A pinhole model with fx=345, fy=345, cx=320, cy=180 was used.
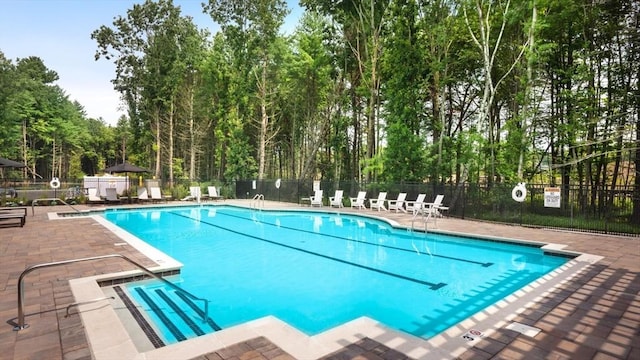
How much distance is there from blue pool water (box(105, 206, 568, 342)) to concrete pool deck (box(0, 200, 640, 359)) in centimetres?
96

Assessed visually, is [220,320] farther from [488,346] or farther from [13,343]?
[488,346]

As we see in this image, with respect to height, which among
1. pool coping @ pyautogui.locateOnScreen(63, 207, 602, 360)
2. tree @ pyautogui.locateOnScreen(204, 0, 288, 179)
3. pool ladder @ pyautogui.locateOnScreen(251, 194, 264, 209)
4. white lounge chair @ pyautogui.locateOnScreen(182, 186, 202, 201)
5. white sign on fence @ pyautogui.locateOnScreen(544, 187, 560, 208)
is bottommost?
pool coping @ pyautogui.locateOnScreen(63, 207, 602, 360)

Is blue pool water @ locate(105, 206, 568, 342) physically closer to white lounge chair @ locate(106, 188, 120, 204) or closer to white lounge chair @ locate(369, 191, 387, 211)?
white lounge chair @ locate(369, 191, 387, 211)

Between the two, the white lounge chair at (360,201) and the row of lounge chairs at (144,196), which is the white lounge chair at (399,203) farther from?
the row of lounge chairs at (144,196)

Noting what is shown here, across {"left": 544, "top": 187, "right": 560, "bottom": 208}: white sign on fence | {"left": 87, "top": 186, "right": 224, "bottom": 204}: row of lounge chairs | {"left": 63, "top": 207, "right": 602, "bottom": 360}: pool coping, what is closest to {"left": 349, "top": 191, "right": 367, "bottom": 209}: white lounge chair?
{"left": 544, "top": 187, "right": 560, "bottom": 208}: white sign on fence

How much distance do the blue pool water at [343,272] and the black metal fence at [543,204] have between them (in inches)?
129

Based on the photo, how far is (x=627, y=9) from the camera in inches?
474

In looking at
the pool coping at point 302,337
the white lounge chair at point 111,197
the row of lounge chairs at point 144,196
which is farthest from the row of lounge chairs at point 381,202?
the pool coping at point 302,337

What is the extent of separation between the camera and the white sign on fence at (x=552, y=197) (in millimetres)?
9773

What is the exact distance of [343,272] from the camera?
262 inches

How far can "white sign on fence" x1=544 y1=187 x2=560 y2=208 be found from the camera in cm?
977

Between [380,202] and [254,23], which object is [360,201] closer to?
[380,202]

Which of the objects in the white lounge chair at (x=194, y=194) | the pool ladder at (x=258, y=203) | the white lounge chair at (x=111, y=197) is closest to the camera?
the white lounge chair at (x=111, y=197)

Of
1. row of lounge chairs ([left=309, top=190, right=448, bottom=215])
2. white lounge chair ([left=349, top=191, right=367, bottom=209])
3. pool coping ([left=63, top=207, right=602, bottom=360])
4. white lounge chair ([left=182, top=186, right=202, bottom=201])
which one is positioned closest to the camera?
pool coping ([left=63, top=207, right=602, bottom=360])
